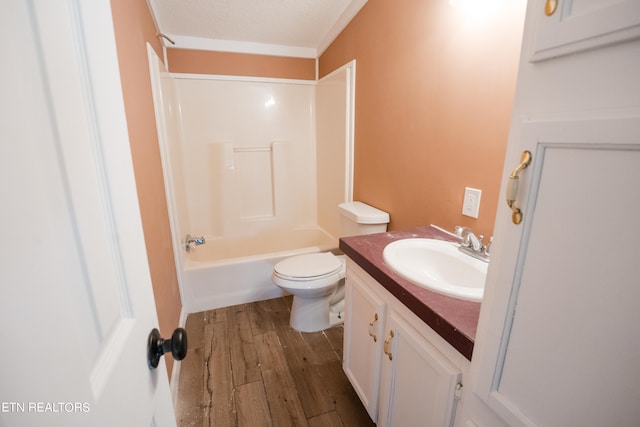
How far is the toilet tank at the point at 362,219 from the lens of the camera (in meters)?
1.80

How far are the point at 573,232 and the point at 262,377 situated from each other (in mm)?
1676

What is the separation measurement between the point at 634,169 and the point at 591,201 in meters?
0.06

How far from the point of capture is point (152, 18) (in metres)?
1.90

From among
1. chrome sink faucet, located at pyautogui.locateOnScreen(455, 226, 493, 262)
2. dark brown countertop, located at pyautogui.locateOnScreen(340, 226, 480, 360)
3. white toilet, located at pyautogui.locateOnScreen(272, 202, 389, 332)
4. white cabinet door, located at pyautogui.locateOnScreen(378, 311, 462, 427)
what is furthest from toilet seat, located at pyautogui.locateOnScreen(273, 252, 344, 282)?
chrome sink faucet, located at pyautogui.locateOnScreen(455, 226, 493, 262)

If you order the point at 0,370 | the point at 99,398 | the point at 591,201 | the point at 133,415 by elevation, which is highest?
the point at 591,201

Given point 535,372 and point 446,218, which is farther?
point 446,218

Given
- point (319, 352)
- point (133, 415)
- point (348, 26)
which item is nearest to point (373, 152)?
point (348, 26)

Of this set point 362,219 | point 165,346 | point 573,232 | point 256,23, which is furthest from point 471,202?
point 256,23

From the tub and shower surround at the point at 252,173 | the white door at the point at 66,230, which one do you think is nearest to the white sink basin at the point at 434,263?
the white door at the point at 66,230

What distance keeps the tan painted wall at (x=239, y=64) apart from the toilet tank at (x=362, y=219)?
5.47 ft

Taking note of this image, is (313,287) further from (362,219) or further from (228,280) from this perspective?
(228,280)

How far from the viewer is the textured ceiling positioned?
1.93 meters

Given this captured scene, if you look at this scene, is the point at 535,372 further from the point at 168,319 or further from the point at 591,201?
the point at 168,319

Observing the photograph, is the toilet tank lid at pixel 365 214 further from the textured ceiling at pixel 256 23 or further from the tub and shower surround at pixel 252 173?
the textured ceiling at pixel 256 23
